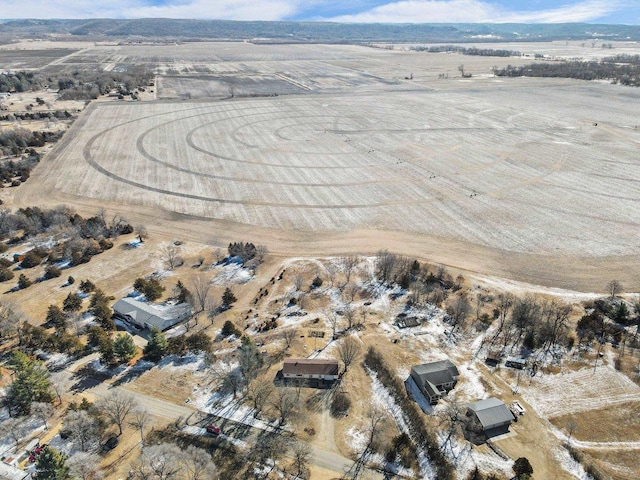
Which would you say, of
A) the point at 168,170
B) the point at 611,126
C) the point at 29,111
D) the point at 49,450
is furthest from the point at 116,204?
the point at 611,126

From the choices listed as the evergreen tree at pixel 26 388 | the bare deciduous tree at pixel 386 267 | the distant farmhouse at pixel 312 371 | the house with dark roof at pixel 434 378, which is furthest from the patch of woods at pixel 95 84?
the house with dark roof at pixel 434 378

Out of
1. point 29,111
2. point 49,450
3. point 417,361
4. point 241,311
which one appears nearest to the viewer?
point 49,450

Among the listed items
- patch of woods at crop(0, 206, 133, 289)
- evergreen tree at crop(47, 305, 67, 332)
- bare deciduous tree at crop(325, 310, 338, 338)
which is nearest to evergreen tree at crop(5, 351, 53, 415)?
evergreen tree at crop(47, 305, 67, 332)

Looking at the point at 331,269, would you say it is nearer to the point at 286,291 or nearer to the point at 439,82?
the point at 286,291

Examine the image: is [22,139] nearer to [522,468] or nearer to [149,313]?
[149,313]

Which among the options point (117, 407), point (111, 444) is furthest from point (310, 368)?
point (111, 444)

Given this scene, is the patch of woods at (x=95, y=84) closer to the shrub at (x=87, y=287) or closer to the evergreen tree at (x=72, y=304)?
the shrub at (x=87, y=287)
